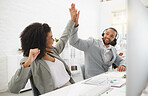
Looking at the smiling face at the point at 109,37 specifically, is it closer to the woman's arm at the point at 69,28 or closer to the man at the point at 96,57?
the man at the point at 96,57

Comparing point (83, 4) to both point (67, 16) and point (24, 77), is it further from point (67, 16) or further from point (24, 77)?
point (24, 77)

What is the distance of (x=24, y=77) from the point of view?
103cm

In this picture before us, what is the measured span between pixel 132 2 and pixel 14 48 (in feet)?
11.9

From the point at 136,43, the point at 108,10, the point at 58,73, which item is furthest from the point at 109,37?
the point at 108,10

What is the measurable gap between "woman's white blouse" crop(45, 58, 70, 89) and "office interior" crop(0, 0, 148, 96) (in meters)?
0.53

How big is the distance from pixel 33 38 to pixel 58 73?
0.39m

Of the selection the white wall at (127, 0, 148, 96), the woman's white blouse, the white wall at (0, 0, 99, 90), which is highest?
the white wall at (0, 0, 99, 90)

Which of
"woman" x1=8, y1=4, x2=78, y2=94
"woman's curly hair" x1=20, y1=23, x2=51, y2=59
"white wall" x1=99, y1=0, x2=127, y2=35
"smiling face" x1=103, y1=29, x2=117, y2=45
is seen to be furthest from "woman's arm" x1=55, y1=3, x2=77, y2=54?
"white wall" x1=99, y1=0, x2=127, y2=35

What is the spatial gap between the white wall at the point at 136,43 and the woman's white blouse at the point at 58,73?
2.87 feet

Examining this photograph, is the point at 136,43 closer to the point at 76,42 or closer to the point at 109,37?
the point at 76,42

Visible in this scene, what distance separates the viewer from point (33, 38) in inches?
47.1

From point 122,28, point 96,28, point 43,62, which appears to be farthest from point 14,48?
point 122,28

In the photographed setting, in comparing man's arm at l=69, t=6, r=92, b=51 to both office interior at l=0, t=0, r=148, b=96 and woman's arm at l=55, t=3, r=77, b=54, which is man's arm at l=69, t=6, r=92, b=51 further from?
office interior at l=0, t=0, r=148, b=96

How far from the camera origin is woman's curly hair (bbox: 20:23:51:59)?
1.19 metres
